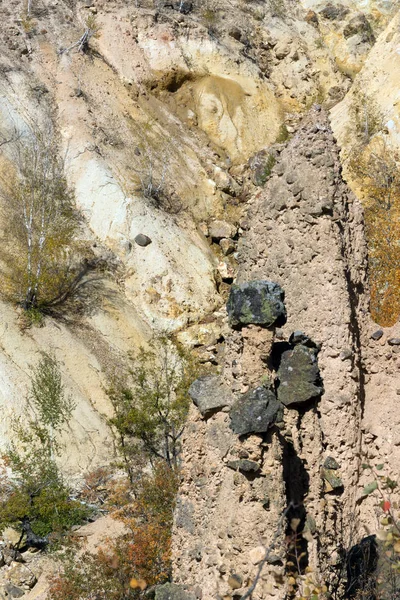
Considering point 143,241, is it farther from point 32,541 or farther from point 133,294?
point 32,541

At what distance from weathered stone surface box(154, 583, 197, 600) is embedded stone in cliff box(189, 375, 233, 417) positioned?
2202 mm

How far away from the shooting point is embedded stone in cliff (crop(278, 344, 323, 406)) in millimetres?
9461

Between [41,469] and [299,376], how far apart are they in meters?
15.0

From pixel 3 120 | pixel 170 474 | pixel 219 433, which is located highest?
pixel 3 120

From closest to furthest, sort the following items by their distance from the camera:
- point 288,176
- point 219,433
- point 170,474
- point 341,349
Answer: point 219,433 → point 341,349 → point 288,176 → point 170,474

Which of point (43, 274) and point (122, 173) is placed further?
point (122, 173)

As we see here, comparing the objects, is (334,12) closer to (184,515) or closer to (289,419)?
(289,419)

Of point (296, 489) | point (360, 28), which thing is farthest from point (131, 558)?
→ point (360, 28)

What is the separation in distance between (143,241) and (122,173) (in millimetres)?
4376

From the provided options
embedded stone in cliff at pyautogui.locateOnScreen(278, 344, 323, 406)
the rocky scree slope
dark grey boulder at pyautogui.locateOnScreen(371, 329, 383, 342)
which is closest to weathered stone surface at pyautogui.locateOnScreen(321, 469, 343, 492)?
the rocky scree slope

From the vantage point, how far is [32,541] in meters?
19.9

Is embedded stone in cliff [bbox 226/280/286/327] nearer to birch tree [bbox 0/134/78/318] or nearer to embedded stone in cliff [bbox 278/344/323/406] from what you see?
embedded stone in cliff [bbox 278/344/323/406]

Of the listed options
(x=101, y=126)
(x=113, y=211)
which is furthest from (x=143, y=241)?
(x=101, y=126)

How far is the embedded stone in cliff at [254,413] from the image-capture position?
8.09 m
